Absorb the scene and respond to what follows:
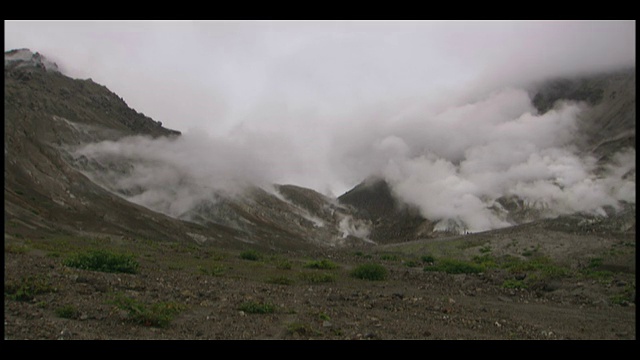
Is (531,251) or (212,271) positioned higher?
(531,251)

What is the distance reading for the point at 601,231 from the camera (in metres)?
49.5

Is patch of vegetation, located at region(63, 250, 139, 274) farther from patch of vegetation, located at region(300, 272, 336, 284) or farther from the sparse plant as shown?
patch of vegetation, located at region(300, 272, 336, 284)

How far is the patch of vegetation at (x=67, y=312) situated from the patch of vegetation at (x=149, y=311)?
2.73 feet

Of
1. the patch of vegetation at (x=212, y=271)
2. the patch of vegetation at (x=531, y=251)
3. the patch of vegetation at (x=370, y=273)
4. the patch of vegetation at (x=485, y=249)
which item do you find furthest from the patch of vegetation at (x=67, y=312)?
the patch of vegetation at (x=485, y=249)

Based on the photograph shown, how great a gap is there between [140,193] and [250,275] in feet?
197

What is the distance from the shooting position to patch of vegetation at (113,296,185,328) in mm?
8781

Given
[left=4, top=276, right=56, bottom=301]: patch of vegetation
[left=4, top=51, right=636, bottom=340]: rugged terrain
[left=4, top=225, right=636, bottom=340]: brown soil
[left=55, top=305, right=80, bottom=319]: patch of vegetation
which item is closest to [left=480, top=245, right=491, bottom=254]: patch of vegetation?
[left=4, top=51, right=636, bottom=340]: rugged terrain

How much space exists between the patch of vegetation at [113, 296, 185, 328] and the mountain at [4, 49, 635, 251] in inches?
1089

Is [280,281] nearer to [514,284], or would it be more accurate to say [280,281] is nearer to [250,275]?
[250,275]

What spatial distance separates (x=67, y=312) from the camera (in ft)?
29.3

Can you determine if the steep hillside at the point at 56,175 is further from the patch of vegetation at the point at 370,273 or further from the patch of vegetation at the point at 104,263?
the patch of vegetation at the point at 370,273

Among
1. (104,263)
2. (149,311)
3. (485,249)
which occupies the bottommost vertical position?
(149,311)

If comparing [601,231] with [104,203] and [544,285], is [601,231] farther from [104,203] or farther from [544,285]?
[104,203]

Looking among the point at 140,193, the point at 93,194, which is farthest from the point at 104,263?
→ the point at 140,193
